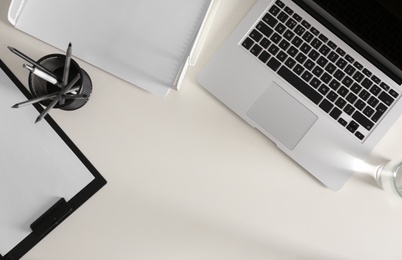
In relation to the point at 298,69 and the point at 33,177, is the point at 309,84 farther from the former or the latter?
the point at 33,177

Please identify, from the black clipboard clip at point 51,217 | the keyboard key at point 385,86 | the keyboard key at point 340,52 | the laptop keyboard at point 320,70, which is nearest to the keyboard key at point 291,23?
the laptop keyboard at point 320,70

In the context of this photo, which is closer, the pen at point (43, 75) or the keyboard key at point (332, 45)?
the pen at point (43, 75)

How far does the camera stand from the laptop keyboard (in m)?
1.02

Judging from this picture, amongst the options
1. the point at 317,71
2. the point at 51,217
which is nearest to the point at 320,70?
the point at 317,71

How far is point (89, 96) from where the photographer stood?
1037 mm

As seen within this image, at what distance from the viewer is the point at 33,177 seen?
1025 mm

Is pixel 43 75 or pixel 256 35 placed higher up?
pixel 256 35

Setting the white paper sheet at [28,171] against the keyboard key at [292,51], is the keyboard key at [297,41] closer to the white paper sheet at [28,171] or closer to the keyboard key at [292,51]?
the keyboard key at [292,51]

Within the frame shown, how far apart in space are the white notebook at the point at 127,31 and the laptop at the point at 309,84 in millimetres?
76

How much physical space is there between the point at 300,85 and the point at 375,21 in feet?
0.61

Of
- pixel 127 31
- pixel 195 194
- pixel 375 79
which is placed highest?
pixel 375 79

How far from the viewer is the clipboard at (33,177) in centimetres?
102

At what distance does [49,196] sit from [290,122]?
508mm

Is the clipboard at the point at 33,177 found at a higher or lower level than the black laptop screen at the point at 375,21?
lower
